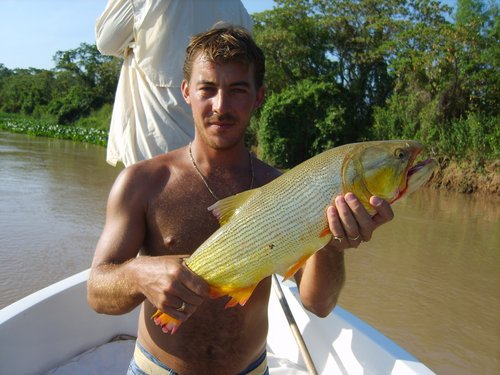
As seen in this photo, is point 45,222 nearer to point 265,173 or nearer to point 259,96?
point 265,173

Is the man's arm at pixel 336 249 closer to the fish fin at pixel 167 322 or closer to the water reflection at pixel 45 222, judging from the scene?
the fish fin at pixel 167 322

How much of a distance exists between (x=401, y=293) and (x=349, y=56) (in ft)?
74.4

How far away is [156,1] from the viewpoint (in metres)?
2.86

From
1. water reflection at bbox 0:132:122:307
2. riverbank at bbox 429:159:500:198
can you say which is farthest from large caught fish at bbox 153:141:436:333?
riverbank at bbox 429:159:500:198

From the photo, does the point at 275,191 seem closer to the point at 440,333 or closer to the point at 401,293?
the point at 440,333

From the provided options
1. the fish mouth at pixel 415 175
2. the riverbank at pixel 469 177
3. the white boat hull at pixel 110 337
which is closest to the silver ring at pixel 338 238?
the fish mouth at pixel 415 175

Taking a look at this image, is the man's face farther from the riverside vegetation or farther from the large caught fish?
the riverside vegetation

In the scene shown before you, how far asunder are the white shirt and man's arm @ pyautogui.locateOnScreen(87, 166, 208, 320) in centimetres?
98

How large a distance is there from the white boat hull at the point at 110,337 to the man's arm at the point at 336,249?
78cm

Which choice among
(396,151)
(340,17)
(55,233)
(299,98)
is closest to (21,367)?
(396,151)

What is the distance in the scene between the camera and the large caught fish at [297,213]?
5.51 ft

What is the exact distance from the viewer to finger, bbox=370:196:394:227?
5.60ft

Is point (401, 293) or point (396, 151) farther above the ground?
point (396, 151)

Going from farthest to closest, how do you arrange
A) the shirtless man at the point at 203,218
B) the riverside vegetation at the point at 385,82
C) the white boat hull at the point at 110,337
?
the riverside vegetation at the point at 385,82 → the white boat hull at the point at 110,337 → the shirtless man at the point at 203,218
